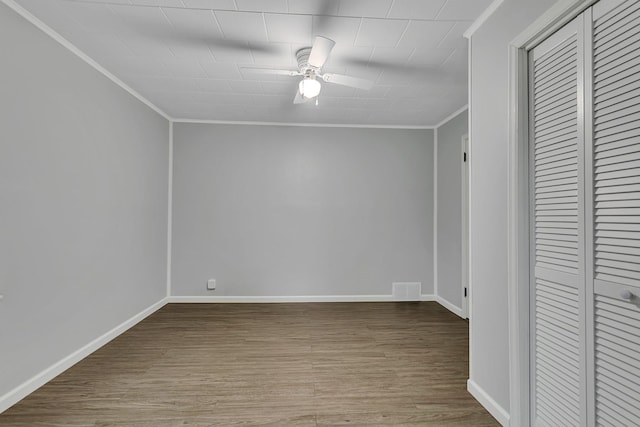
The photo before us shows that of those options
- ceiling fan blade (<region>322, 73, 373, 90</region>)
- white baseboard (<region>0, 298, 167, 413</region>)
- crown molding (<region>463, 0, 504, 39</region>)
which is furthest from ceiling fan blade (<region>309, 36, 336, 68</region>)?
white baseboard (<region>0, 298, 167, 413</region>)

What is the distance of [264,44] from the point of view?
229cm

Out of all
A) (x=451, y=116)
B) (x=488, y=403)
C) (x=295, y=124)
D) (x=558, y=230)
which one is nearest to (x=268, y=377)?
(x=488, y=403)

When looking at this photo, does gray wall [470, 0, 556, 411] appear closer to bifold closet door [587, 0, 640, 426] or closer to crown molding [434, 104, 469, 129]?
bifold closet door [587, 0, 640, 426]

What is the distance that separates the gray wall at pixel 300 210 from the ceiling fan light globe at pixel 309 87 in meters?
1.93

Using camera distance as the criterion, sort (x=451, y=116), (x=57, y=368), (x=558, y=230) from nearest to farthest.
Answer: (x=558, y=230) → (x=57, y=368) → (x=451, y=116)

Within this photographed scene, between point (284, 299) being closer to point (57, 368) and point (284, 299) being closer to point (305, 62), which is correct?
point (57, 368)

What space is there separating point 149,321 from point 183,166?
1913 millimetres

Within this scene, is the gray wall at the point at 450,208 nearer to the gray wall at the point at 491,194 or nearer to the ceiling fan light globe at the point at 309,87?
the gray wall at the point at 491,194

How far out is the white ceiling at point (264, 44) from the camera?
191cm

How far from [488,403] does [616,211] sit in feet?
4.38

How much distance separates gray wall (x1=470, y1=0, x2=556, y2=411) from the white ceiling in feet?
0.81

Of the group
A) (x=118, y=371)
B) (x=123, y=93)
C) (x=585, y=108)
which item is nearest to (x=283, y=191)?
(x=123, y=93)

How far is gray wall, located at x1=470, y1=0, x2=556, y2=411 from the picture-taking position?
1.75m

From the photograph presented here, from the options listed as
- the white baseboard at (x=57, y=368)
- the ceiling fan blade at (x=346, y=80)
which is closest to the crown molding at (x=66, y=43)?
the ceiling fan blade at (x=346, y=80)
